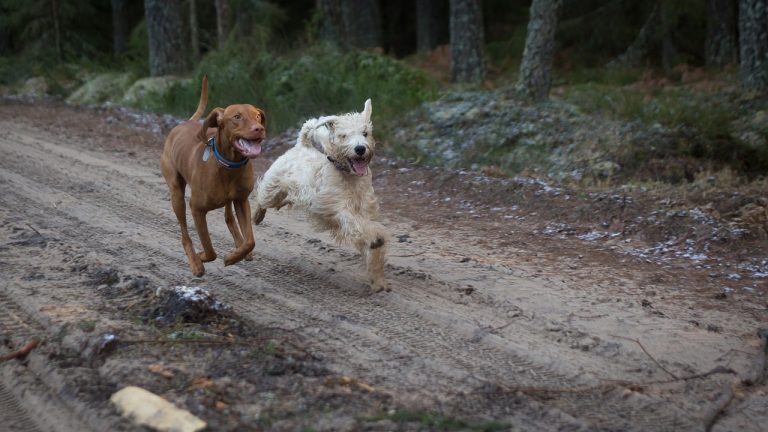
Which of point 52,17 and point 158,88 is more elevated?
point 52,17

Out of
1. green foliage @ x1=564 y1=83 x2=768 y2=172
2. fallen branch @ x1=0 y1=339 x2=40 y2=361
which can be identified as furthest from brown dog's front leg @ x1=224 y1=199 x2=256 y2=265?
green foliage @ x1=564 y1=83 x2=768 y2=172

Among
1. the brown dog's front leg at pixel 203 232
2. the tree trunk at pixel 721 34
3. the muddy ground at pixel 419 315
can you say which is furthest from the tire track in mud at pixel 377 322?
the tree trunk at pixel 721 34

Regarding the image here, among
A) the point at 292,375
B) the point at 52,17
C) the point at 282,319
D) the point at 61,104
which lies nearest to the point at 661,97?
the point at 282,319

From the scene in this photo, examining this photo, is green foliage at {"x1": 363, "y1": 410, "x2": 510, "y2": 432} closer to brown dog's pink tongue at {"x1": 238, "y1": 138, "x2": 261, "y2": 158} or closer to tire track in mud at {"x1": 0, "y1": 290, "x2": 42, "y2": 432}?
tire track in mud at {"x1": 0, "y1": 290, "x2": 42, "y2": 432}

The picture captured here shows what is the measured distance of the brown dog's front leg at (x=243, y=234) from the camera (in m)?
6.81

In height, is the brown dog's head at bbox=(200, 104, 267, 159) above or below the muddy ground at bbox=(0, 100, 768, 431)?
above

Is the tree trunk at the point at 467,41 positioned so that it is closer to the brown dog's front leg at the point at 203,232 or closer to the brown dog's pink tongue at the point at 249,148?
the brown dog's front leg at the point at 203,232

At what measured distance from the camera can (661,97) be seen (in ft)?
45.1

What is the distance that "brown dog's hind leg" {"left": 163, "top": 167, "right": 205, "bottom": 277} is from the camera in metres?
7.08

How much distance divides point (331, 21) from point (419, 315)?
48.7ft

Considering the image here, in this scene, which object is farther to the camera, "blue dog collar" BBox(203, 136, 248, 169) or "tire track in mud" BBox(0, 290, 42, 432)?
"blue dog collar" BBox(203, 136, 248, 169)

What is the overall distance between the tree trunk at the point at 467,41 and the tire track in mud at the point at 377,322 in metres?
10.7

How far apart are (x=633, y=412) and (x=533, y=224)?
4.96 m

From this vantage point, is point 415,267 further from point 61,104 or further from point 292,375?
point 61,104
